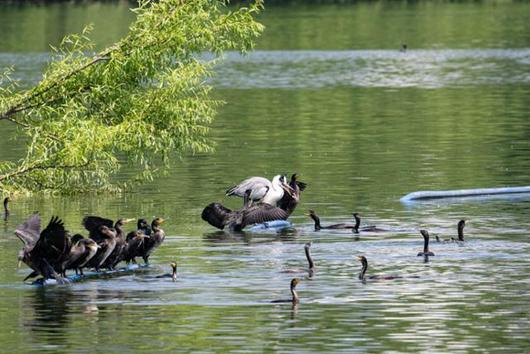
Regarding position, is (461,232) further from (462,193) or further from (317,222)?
(462,193)

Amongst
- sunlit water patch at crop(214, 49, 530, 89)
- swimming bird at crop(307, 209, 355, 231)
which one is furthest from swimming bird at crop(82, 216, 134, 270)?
sunlit water patch at crop(214, 49, 530, 89)

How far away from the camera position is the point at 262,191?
48031mm

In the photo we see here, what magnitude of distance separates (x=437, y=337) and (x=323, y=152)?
121 feet

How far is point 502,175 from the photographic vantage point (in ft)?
193

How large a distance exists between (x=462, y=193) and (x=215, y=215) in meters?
9.24

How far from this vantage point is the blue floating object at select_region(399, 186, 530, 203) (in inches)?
2039

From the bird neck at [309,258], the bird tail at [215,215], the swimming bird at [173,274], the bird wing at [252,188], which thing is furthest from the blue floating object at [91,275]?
the bird wing at [252,188]

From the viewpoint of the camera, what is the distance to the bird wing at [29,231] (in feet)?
123

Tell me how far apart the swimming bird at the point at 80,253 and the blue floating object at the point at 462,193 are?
15.8 m

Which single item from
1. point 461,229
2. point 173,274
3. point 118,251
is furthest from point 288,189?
point 173,274

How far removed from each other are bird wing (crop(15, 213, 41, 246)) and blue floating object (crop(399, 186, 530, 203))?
1616 centimetres

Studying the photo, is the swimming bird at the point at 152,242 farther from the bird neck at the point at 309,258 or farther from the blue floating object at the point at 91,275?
the bird neck at the point at 309,258

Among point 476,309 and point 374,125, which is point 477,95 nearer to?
point 374,125

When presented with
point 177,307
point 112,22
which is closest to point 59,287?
point 177,307
